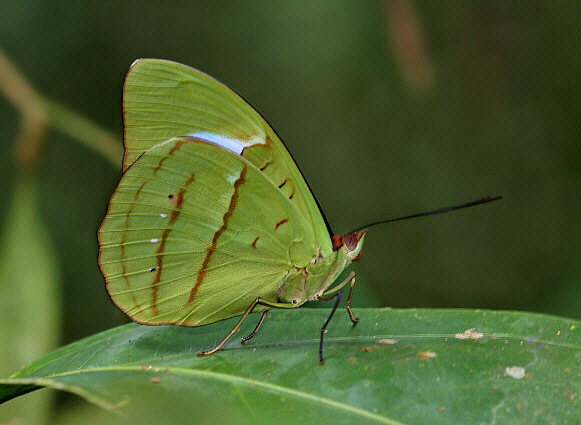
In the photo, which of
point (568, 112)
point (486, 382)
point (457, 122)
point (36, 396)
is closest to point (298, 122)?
point (457, 122)

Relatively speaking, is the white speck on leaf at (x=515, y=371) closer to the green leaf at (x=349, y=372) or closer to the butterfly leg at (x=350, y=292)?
the green leaf at (x=349, y=372)

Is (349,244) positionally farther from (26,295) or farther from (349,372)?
(26,295)

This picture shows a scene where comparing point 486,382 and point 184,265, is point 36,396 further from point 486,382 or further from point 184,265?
point 486,382

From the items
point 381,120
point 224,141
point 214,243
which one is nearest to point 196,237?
point 214,243

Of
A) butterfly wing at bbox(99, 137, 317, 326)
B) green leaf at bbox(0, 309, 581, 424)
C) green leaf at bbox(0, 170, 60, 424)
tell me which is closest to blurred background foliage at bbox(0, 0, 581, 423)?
green leaf at bbox(0, 170, 60, 424)

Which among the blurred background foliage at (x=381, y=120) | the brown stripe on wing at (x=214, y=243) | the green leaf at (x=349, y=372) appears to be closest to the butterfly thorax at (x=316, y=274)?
the green leaf at (x=349, y=372)
